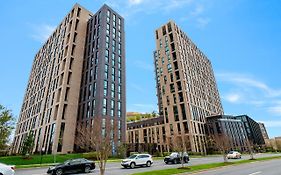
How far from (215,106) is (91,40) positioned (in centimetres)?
7540

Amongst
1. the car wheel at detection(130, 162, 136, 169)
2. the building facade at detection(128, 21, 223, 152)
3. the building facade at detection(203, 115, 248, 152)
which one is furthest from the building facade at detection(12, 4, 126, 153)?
the building facade at detection(203, 115, 248, 152)

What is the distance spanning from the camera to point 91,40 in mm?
72812

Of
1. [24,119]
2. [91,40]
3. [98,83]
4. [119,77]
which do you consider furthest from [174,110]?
[24,119]

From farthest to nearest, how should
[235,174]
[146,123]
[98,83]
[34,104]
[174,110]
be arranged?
[146,123] → [174,110] → [34,104] → [98,83] → [235,174]

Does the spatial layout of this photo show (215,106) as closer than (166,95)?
No

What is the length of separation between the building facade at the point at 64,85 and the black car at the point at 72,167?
3590 centimetres

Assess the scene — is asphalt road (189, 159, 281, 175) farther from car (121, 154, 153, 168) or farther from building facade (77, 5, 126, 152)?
building facade (77, 5, 126, 152)

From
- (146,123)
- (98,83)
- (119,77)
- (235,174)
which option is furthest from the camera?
(146,123)

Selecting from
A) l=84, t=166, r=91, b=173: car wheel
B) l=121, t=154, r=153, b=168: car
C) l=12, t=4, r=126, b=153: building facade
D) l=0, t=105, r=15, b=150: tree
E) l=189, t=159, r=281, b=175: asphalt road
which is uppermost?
l=12, t=4, r=126, b=153: building facade

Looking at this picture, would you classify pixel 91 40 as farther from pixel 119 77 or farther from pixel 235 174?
pixel 235 174

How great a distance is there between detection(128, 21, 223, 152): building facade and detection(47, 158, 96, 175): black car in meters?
51.4

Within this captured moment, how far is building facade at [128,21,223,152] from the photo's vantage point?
78000 millimetres

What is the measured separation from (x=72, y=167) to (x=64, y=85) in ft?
147

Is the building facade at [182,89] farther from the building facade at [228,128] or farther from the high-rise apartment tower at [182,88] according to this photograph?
the building facade at [228,128]
